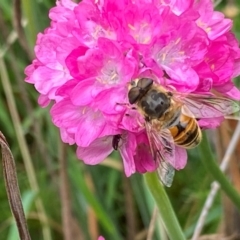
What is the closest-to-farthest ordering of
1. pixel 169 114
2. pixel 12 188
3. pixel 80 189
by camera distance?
pixel 12 188, pixel 169 114, pixel 80 189

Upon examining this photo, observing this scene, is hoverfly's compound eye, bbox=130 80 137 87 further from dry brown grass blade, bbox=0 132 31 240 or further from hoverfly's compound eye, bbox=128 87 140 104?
dry brown grass blade, bbox=0 132 31 240

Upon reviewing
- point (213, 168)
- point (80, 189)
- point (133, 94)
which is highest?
point (133, 94)

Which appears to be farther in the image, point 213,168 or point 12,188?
point 213,168

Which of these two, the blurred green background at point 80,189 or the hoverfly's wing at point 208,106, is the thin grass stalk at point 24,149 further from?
the hoverfly's wing at point 208,106

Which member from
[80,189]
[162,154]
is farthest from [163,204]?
[80,189]

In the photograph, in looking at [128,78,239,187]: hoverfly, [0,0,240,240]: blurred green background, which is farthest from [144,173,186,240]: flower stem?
[0,0,240,240]: blurred green background

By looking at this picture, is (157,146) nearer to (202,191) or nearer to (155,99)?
(155,99)

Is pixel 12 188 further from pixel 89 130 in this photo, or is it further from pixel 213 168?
pixel 213 168
